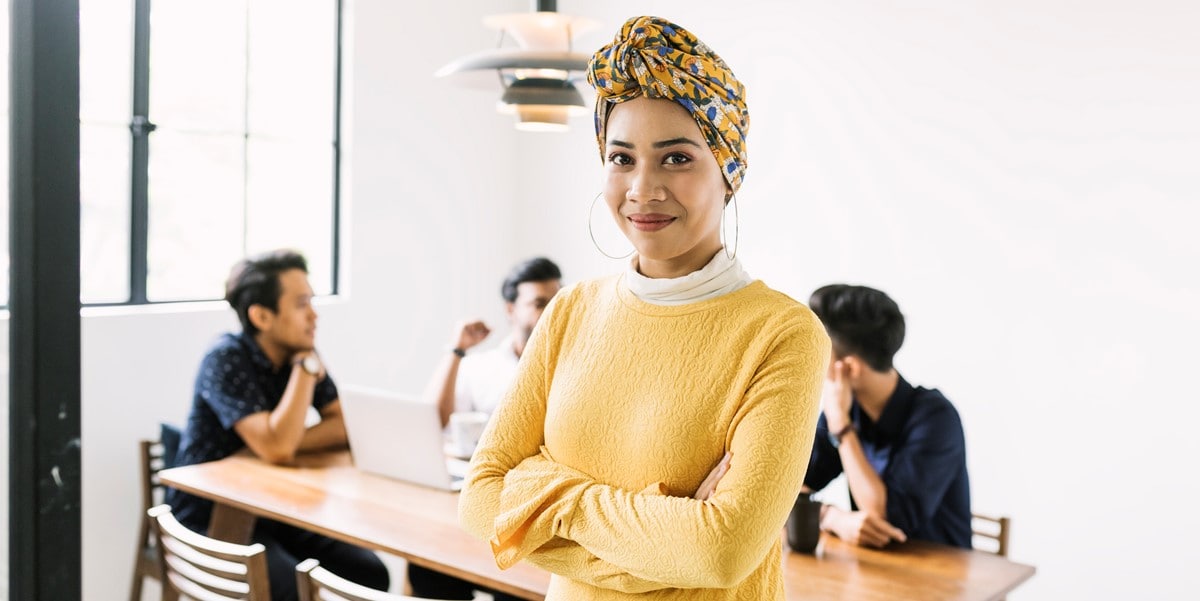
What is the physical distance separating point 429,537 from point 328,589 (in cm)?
40

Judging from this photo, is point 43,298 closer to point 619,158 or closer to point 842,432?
point 619,158

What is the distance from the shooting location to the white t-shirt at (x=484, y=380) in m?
3.65

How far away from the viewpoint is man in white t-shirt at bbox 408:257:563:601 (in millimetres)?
3488

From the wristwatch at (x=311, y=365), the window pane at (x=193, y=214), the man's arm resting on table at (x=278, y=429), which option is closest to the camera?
the man's arm resting on table at (x=278, y=429)

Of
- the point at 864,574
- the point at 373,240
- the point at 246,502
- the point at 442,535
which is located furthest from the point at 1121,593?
the point at 373,240

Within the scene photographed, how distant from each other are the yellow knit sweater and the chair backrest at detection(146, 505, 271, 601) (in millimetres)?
804

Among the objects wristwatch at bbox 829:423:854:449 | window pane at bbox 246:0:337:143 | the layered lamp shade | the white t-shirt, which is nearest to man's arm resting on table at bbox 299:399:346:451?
the white t-shirt

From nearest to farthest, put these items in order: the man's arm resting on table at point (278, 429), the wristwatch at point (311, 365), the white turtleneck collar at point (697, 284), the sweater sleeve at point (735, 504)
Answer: the sweater sleeve at point (735, 504) < the white turtleneck collar at point (697, 284) < the man's arm resting on table at point (278, 429) < the wristwatch at point (311, 365)

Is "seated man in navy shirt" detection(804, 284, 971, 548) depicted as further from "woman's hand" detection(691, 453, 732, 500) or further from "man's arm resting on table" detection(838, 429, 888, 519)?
"woman's hand" detection(691, 453, 732, 500)

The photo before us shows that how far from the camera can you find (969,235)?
364 cm

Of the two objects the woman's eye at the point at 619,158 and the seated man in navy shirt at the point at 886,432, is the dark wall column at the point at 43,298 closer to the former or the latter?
the woman's eye at the point at 619,158

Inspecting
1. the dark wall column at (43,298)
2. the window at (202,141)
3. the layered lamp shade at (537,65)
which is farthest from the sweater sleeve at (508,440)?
the window at (202,141)

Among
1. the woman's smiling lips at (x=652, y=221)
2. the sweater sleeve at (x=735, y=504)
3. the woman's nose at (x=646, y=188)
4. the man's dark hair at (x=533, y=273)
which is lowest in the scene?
the sweater sleeve at (x=735, y=504)

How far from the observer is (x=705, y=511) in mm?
1263
